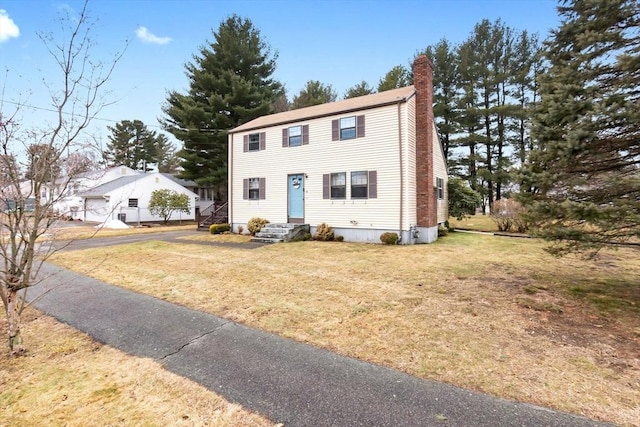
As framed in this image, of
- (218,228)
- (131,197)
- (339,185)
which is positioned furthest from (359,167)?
(131,197)

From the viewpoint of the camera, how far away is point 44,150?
3789mm

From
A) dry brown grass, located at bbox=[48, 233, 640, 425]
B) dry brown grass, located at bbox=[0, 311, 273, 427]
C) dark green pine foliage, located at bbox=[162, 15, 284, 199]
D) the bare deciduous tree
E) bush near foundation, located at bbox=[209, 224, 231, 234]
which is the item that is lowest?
dry brown grass, located at bbox=[0, 311, 273, 427]

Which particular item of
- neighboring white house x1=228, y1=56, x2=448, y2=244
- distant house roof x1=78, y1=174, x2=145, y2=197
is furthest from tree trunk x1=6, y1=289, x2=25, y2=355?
distant house roof x1=78, y1=174, x2=145, y2=197

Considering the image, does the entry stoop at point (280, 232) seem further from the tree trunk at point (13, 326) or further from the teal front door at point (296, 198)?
the tree trunk at point (13, 326)

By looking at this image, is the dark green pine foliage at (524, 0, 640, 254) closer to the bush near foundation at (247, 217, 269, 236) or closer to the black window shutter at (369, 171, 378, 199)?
the black window shutter at (369, 171, 378, 199)

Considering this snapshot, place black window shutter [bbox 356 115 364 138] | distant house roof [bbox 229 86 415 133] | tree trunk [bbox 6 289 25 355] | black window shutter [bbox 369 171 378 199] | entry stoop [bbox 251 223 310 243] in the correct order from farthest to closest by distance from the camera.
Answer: entry stoop [bbox 251 223 310 243], black window shutter [bbox 356 115 364 138], black window shutter [bbox 369 171 378 199], distant house roof [bbox 229 86 415 133], tree trunk [bbox 6 289 25 355]

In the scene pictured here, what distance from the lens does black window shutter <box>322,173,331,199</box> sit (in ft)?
45.8

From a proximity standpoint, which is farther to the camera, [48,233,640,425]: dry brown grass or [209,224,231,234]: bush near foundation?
[209,224,231,234]: bush near foundation

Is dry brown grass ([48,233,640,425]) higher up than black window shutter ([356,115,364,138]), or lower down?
lower down

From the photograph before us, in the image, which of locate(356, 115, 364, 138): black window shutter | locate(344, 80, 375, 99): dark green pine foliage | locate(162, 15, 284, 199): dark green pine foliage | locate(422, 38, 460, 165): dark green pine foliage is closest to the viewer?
locate(356, 115, 364, 138): black window shutter

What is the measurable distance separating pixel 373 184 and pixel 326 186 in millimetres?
2295

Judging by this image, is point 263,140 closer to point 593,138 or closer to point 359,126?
point 359,126

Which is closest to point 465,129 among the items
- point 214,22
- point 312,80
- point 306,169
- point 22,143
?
point 312,80

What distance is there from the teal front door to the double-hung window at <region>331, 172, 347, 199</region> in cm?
171
